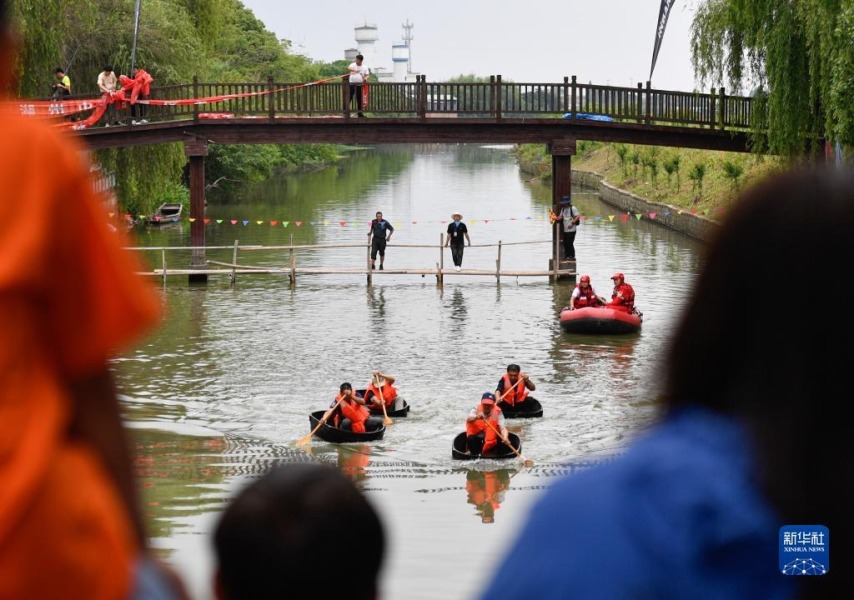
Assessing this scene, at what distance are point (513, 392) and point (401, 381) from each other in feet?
11.4

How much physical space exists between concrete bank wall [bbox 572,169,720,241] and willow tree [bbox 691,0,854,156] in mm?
3920

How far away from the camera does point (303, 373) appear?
79.4 ft

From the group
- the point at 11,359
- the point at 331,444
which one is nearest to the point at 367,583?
the point at 11,359

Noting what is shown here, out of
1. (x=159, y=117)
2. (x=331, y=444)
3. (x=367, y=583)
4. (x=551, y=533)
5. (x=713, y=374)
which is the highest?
(x=159, y=117)

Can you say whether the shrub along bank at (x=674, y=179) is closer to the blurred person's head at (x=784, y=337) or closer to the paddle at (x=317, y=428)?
the paddle at (x=317, y=428)

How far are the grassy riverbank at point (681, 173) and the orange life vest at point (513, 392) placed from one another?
19.0 meters

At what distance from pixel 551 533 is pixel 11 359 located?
753 millimetres

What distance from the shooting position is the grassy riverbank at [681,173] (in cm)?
4622

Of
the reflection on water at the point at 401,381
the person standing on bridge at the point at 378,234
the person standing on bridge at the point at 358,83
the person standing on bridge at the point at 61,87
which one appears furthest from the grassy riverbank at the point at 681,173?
the person standing on bridge at the point at 61,87

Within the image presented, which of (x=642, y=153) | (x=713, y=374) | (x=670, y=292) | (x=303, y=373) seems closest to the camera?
(x=713, y=374)

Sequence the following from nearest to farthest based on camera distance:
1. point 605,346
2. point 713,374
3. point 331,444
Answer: point 713,374 → point 331,444 → point 605,346

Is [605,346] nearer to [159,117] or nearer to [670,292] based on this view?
[670,292]

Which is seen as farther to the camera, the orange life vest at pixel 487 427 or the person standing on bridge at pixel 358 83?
the person standing on bridge at pixel 358 83

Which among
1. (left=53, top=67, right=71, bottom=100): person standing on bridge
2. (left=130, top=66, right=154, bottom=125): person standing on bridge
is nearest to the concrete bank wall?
(left=130, top=66, right=154, bottom=125): person standing on bridge
